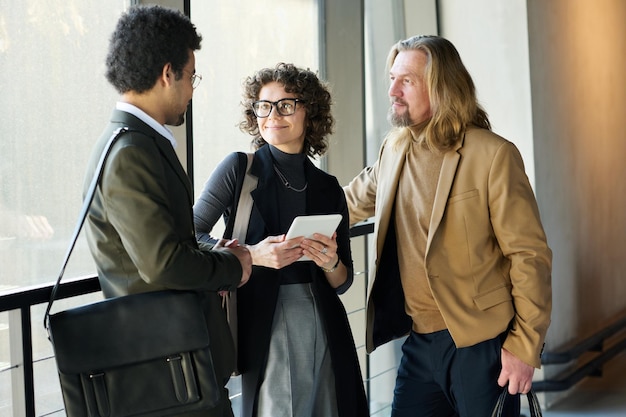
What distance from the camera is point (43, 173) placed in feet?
7.89

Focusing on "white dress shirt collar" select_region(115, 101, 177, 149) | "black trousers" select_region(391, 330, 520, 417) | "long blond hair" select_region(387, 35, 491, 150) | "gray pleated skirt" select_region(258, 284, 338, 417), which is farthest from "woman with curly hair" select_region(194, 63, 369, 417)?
"white dress shirt collar" select_region(115, 101, 177, 149)

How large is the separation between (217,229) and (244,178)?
996 mm

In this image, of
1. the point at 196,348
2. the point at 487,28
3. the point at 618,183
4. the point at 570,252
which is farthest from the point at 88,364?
the point at 618,183

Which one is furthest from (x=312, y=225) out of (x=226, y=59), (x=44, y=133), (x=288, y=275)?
(x=226, y=59)

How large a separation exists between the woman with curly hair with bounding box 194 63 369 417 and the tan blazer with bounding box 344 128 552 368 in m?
0.28

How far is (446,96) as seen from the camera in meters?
2.31

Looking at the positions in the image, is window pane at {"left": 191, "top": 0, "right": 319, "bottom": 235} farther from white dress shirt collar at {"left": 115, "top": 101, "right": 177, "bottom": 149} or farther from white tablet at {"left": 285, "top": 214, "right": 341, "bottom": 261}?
white dress shirt collar at {"left": 115, "top": 101, "right": 177, "bottom": 149}

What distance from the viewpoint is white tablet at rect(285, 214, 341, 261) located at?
1.94 meters

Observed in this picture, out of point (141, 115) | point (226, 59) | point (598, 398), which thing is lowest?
point (598, 398)

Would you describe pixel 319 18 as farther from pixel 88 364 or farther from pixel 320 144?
pixel 88 364

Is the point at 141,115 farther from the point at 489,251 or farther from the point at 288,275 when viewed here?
the point at 489,251

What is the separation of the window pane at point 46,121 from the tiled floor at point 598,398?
2.78 metres

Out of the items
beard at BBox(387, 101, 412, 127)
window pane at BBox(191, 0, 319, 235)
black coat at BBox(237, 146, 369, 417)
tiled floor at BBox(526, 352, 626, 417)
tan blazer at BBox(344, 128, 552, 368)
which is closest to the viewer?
black coat at BBox(237, 146, 369, 417)

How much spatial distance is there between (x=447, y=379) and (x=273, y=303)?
1.86 ft
